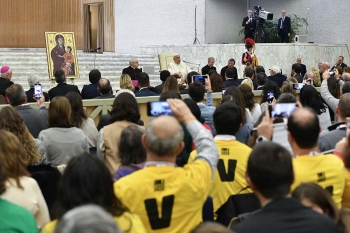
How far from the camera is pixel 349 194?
4758 millimetres

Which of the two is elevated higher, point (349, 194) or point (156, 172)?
point (156, 172)

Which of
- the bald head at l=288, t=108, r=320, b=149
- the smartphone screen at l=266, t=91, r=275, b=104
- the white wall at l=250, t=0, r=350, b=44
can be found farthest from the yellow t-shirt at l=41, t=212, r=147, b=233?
the white wall at l=250, t=0, r=350, b=44

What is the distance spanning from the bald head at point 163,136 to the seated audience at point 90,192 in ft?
1.37

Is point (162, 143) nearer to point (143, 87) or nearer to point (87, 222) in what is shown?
point (87, 222)

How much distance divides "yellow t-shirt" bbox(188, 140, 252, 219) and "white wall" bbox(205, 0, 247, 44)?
22901 millimetres

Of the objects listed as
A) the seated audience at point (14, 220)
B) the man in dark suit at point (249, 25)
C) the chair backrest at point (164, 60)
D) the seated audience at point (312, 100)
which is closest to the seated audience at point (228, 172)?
the seated audience at point (14, 220)

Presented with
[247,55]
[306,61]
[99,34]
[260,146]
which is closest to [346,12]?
[306,61]

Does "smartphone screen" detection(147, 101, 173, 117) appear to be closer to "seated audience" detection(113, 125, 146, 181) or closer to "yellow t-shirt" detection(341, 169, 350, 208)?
"seated audience" detection(113, 125, 146, 181)

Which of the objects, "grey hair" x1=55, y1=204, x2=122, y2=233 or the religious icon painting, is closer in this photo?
"grey hair" x1=55, y1=204, x2=122, y2=233

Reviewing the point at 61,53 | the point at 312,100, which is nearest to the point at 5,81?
the point at 61,53

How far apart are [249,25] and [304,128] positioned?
20.7 m

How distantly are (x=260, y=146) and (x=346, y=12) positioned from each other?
2339cm

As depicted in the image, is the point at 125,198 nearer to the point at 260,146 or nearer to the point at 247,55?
the point at 260,146

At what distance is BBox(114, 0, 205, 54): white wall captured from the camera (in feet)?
91.5
